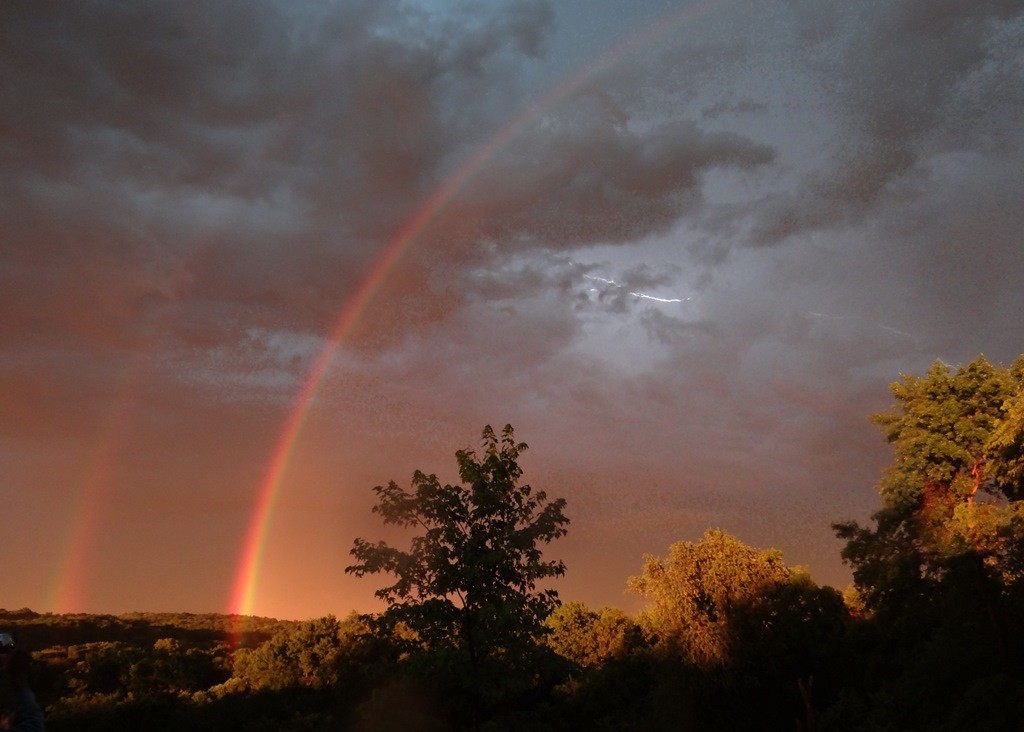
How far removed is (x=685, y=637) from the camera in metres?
45.6

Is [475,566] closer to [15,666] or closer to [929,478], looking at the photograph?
[15,666]

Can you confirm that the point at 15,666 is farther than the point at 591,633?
No

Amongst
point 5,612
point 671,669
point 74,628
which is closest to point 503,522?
point 671,669

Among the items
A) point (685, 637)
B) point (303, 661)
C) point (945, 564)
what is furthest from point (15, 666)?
A: point (303, 661)

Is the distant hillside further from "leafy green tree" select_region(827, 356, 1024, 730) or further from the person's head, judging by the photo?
the person's head

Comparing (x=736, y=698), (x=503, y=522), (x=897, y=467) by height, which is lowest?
(x=736, y=698)

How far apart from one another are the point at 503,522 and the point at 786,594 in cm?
3573

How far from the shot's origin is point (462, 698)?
51750 millimetres

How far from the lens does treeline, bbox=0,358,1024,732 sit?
18.9 m

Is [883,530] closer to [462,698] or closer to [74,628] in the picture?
[462,698]

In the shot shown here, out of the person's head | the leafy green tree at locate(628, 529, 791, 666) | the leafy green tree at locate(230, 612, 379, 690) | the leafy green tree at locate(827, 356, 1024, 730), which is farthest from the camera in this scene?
the leafy green tree at locate(230, 612, 379, 690)

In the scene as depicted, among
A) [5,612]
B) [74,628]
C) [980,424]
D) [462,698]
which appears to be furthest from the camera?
[5,612]

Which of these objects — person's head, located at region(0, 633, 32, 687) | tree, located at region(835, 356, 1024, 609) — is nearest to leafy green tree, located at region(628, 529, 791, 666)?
tree, located at region(835, 356, 1024, 609)

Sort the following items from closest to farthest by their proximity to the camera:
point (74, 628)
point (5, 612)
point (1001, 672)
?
point (1001, 672), point (74, 628), point (5, 612)
